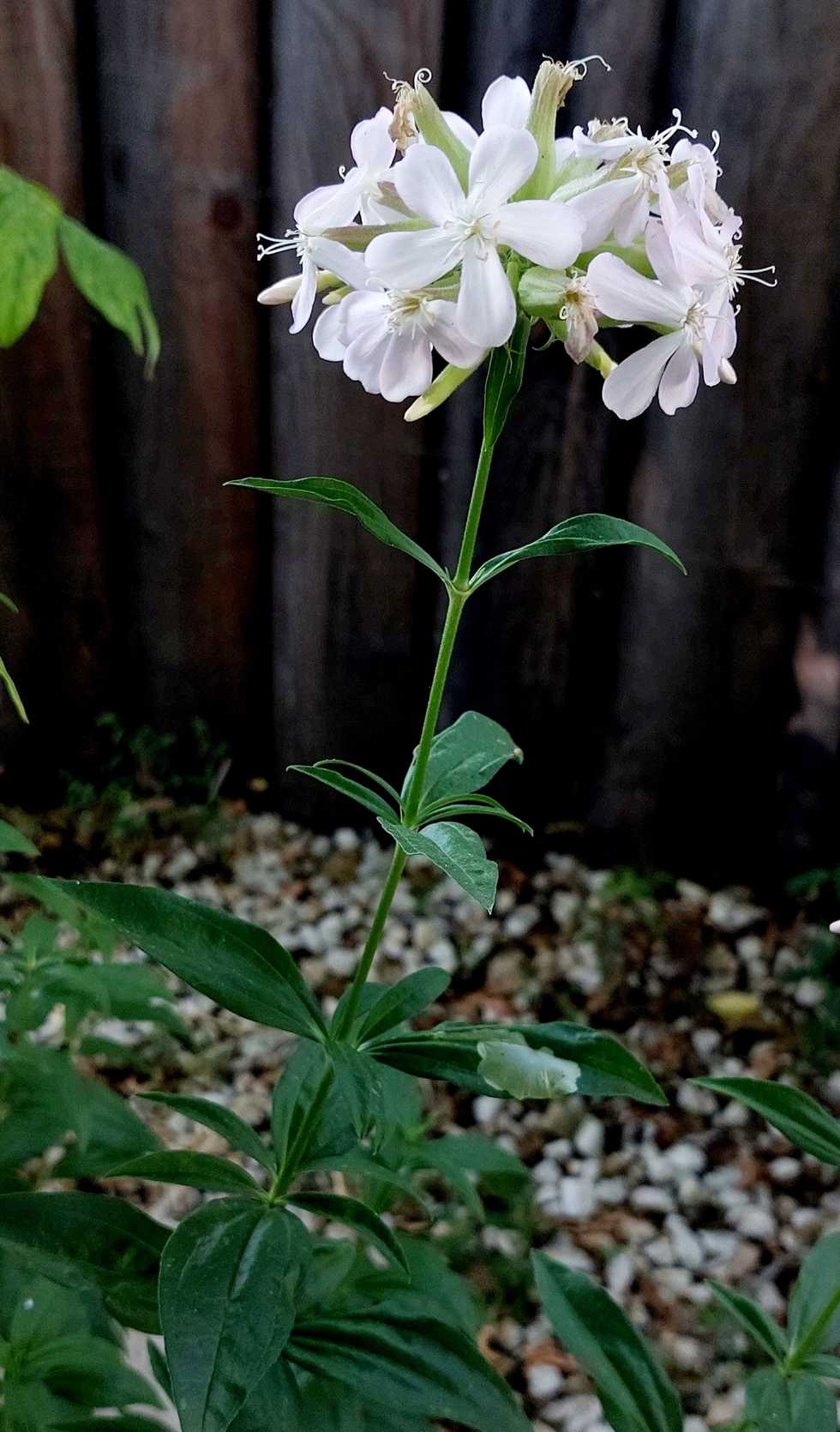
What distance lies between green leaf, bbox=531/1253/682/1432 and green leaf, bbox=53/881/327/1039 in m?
0.30

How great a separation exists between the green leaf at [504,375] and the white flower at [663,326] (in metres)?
0.05

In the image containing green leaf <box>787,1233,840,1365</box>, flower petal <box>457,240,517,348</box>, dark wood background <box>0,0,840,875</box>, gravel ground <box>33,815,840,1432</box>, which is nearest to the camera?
flower petal <box>457,240,517,348</box>

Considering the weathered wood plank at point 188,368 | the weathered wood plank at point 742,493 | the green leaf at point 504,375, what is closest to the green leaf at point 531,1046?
the green leaf at point 504,375

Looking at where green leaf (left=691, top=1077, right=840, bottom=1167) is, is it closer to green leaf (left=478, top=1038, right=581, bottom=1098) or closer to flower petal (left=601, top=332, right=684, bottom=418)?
green leaf (left=478, top=1038, right=581, bottom=1098)

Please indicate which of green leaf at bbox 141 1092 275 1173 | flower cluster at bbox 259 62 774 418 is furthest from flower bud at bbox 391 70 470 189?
green leaf at bbox 141 1092 275 1173

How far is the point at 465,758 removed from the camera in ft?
2.48

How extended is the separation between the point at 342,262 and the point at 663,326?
6.5 inches

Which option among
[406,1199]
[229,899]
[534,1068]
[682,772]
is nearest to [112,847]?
[229,899]

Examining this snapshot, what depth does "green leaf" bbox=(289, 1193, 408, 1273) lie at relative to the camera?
686 mm

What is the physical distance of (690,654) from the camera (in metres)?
1.60

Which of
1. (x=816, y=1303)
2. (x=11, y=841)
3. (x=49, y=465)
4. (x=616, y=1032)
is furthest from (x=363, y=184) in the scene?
(x=616, y=1032)

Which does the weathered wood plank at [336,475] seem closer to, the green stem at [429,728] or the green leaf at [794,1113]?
the green stem at [429,728]

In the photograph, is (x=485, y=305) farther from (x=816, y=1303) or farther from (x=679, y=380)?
(x=816, y=1303)

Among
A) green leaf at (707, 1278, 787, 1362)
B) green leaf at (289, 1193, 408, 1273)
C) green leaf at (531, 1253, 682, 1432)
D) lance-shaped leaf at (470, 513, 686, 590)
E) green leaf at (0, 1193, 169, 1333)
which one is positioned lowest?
green leaf at (531, 1253, 682, 1432)
